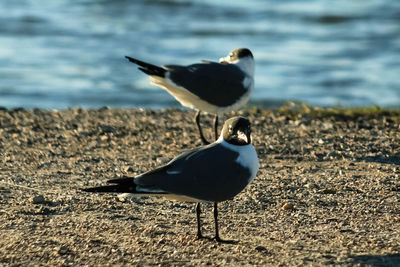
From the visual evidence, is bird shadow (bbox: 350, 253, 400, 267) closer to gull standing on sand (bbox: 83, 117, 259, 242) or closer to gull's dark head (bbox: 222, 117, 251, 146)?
gull standing on sand (bbox: 83, 117, 259, 242)

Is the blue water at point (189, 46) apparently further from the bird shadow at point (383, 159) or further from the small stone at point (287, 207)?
the small stone at point (287, 207)

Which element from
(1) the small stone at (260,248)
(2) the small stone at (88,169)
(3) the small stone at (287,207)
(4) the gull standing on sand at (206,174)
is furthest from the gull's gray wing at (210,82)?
(1) the small stone at (260,248)

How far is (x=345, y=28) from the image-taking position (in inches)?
707

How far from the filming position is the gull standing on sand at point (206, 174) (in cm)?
474

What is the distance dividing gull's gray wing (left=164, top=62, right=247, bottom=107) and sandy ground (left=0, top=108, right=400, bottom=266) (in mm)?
493

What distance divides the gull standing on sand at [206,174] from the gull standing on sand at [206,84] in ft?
8.41

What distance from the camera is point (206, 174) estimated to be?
480 centimetres

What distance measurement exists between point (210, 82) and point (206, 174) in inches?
110

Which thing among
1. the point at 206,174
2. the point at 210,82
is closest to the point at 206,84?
the point at 210,82

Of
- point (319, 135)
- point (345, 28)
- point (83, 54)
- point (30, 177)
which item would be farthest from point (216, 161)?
point (345, 28)

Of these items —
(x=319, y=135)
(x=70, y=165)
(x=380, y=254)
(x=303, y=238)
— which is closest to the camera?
(x=380, y=254)

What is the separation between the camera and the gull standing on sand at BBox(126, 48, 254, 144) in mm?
7492

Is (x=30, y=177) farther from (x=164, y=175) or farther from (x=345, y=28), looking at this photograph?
(x=345, y=28)

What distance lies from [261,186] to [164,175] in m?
1.52
